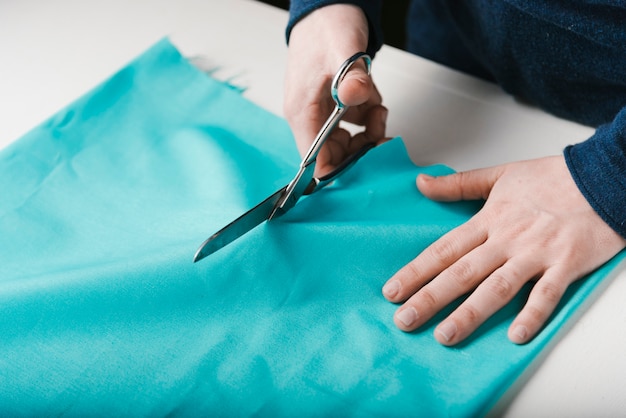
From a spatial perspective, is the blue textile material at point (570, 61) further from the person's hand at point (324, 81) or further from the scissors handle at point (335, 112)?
the scissors handle at point (335, 112)

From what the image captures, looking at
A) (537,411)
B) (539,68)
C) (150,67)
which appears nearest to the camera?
(537,411)

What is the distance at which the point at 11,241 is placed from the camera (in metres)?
0.67

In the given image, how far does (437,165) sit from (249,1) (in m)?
0.46

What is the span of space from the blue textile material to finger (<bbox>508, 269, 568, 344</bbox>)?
80 millimetres

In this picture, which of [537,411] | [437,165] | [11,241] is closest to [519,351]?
[537,411]

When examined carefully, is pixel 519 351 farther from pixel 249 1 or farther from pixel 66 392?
pixel 249 1

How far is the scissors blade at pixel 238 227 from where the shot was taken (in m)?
0.57

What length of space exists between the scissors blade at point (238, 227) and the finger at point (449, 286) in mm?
152

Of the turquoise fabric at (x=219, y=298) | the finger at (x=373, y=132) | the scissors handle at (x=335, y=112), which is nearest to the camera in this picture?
the turquoise fabric at (x=219, y=298)

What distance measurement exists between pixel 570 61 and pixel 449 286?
327mm

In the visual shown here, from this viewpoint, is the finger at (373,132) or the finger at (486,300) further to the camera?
the finger at (373,132)

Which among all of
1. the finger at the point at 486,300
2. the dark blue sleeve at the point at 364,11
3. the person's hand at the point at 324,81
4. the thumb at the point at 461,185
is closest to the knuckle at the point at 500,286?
the finger at the point at 486,300

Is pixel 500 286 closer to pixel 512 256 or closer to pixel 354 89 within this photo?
pixel 512 256

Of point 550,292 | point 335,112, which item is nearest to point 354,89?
point 335,112
